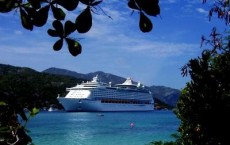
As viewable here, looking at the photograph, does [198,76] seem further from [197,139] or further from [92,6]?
[92,6]

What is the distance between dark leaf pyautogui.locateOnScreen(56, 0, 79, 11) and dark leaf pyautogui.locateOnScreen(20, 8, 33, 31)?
0.13 metres

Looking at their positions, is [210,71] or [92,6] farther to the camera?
[210,71]

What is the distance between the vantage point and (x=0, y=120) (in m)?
1.97

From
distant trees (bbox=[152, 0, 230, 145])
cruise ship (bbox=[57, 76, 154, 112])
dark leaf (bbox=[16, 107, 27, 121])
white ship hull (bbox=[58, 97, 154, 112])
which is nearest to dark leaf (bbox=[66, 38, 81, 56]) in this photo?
dark leaf (bbox=[16, 107, 27, 121])

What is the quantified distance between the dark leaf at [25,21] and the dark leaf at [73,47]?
5.3 inches

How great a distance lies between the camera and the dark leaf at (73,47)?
1.39m

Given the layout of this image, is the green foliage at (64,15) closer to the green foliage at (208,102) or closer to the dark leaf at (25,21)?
the dark leaf at (25,21)

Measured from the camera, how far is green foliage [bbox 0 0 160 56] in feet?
4.12

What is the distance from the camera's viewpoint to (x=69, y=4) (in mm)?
1283

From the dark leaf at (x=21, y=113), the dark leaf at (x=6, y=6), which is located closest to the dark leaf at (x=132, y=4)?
the dark leaf at (x=6, y=6)

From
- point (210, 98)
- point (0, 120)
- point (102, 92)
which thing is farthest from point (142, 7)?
point (102, 92)

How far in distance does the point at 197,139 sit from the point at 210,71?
1.15 meters

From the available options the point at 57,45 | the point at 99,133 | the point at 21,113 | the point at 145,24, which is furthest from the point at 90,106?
the point at 145,24

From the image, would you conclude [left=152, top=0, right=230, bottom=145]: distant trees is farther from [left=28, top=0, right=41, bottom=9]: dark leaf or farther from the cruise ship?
the cruise ship
